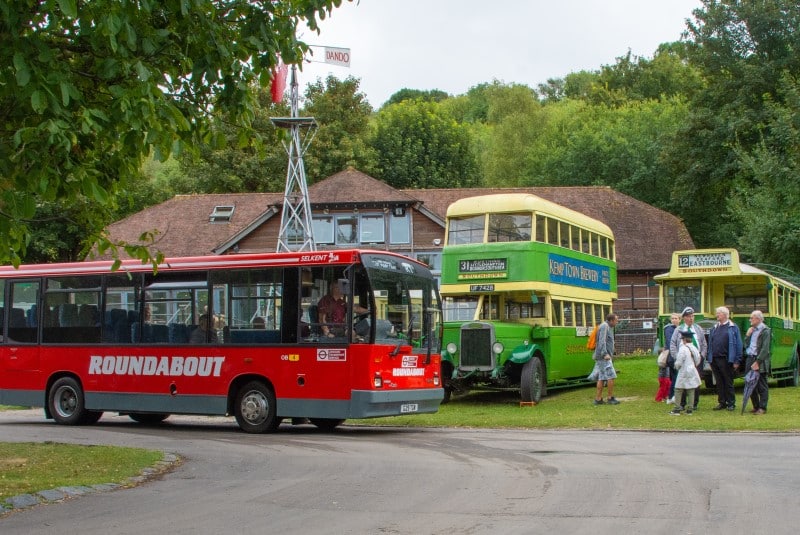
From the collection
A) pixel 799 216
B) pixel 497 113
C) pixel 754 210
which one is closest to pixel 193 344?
pixel 799 216

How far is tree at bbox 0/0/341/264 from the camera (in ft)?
31.2

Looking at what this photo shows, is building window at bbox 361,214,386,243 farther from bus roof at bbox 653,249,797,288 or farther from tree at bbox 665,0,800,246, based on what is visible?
bus roof at bbox 653,249,797,288

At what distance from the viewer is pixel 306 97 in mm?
71438

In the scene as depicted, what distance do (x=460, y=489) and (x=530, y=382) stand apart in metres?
12.8

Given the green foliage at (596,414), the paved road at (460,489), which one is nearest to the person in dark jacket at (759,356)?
the green foliage at (596,414)

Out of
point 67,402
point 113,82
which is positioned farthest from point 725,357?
point 113,82

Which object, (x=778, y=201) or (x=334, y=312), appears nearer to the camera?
(x=334, y=312)

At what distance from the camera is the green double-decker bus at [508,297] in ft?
78.7

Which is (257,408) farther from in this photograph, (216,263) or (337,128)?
(337,128)

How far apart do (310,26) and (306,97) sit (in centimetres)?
6061

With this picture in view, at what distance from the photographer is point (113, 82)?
36.5 feet

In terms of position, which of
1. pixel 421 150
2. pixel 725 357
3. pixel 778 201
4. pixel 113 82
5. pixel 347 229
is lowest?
pixel 725 357

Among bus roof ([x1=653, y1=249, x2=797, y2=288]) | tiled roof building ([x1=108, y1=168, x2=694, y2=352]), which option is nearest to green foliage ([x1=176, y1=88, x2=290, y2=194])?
tiled roof building ([x1=108, y1=168, x2=694, y2=352])

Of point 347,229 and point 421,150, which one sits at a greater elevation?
point 421,150
